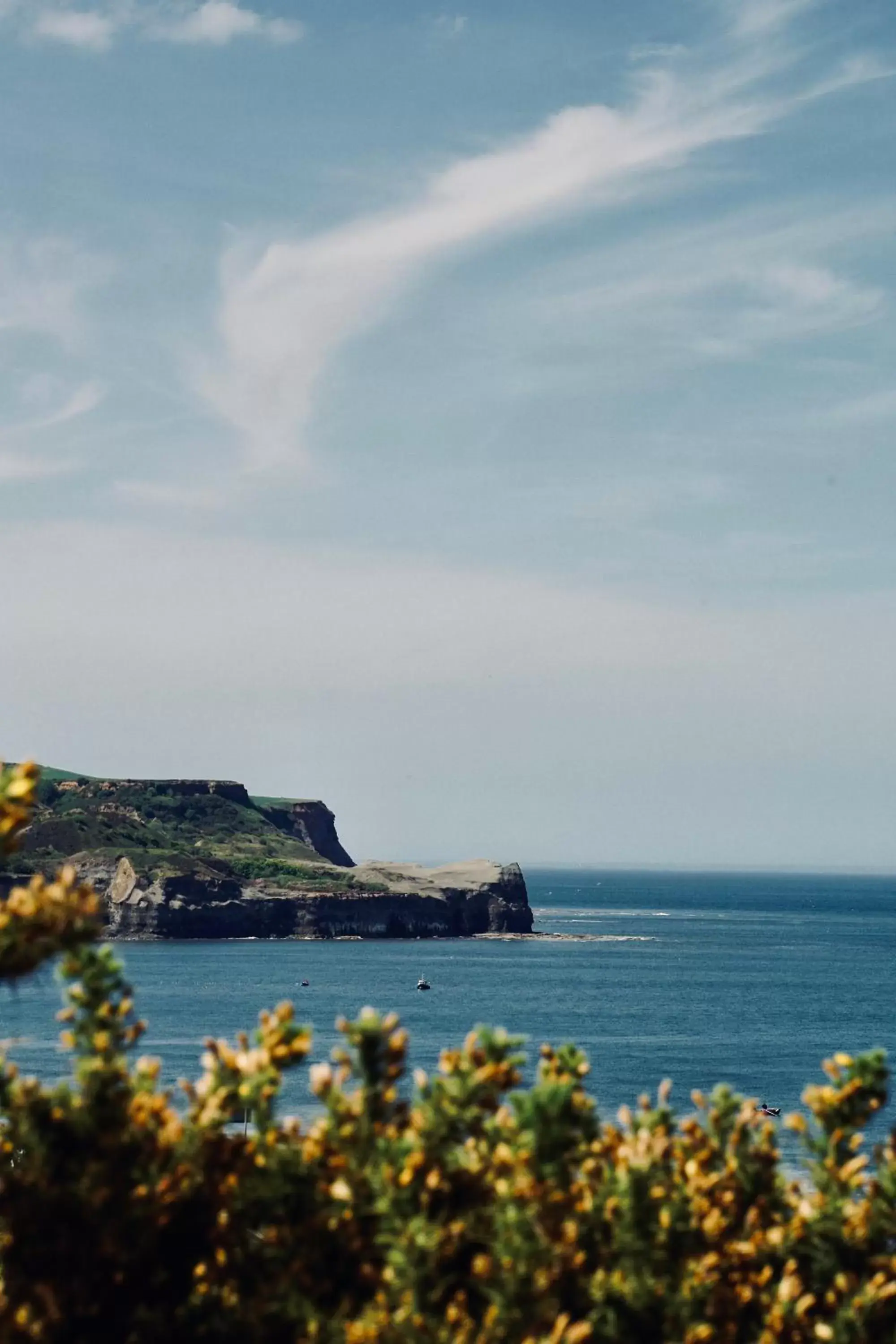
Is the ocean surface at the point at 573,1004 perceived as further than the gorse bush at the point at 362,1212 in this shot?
Yes

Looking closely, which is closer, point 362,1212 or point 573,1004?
point 362,1212

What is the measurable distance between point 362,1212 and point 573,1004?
125 m

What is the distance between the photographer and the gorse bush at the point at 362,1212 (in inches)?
504

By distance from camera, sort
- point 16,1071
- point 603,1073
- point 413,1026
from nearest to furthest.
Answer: point 16,1071 → point 603,1073 → point 413,1026

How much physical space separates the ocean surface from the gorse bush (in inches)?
2217

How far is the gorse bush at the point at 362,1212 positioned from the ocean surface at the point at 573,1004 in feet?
185

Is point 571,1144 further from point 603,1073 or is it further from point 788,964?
point 788,964

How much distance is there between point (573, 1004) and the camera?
136m

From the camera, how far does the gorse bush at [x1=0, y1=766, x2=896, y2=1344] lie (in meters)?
12.8

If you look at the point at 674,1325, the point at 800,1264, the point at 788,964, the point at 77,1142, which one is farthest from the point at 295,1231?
the point at 788,964

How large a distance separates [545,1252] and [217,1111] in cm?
330

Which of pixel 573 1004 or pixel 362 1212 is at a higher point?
pixel 362 1212

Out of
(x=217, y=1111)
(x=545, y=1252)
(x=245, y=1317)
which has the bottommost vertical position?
(x=245, y=1317)

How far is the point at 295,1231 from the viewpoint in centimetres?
1404
